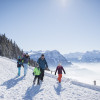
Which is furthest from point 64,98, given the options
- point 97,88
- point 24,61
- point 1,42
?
point 1,42

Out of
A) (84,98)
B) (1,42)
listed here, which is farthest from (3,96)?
(1,42)

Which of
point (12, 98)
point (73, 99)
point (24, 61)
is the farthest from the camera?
point (24, 61)

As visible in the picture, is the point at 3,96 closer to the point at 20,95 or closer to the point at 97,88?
the point at 20,95

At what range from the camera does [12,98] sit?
273 inches

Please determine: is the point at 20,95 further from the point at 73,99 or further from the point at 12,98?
the point at 73,99

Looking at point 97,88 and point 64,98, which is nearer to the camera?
point 64,98

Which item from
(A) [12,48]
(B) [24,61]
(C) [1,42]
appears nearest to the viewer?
(B) [24,61]

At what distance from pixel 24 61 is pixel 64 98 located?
7124mm

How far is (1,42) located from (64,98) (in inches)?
2958

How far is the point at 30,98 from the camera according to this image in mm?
7148

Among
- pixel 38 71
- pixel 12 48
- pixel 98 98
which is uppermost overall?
pixel 12 48

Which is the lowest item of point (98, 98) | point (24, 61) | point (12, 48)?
point (98, 98)

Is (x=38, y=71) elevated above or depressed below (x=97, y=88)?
above

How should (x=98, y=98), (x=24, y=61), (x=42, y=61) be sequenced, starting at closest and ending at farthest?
(x=98, y=98) < (x=42, y=61) < (x=24, y=61)
